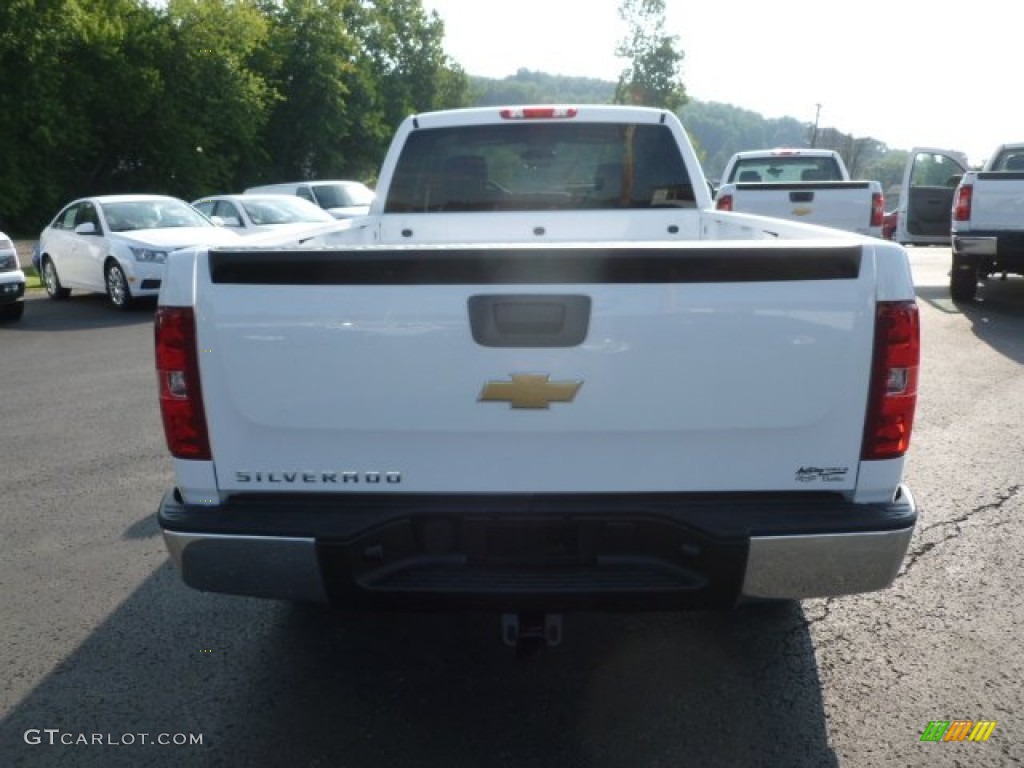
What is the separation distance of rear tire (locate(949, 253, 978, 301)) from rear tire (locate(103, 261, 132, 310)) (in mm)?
11059

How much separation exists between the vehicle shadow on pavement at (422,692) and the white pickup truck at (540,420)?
47 cm

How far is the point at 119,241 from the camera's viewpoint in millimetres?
13094

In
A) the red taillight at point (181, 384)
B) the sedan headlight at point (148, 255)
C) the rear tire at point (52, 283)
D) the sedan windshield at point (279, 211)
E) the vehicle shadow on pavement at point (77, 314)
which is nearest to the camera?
the red taillight at point (181, 384)

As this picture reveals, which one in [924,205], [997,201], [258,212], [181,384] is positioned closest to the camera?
[181,384]

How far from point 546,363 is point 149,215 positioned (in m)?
12.9

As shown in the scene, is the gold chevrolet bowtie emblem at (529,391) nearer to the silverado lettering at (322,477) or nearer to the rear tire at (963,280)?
the silverado lettering at (322,477)

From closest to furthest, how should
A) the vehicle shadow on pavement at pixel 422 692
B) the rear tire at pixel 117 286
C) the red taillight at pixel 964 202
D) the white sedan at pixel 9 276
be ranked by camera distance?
the vehicle shadow on pavement at pixel 422 692
the red taillight at pixel 964 202
the white sedan at pixel 9 276
the rear tire at pixel 117 286

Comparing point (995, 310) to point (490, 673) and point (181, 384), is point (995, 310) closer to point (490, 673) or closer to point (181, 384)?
point (490, 673)

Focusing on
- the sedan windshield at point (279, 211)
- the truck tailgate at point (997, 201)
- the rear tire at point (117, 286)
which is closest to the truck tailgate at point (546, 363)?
the truck tailgate at point (997, 201)

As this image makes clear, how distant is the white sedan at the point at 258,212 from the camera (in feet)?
56.8

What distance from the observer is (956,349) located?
923 cm

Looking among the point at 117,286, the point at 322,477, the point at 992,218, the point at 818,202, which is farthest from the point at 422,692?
the point at 117,286

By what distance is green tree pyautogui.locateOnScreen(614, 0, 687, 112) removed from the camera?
6334 centimetres

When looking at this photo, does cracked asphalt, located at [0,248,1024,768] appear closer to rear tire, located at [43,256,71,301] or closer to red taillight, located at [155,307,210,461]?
red taillight, located at [155,307,210,461]
